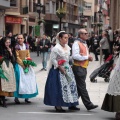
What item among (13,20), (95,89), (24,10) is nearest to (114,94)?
(95,89)

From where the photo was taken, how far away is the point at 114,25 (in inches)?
1468

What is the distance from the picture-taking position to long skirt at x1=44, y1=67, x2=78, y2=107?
1001cm

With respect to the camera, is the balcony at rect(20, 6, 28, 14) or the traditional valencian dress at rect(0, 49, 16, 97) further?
the balcony at rect(20, 6, 28, 14)

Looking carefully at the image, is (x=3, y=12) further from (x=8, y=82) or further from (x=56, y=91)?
(x=56, y=91)

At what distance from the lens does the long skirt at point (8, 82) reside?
35.7 ft

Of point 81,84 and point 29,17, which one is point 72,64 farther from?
point 29,17

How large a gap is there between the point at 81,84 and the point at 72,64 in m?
0.47

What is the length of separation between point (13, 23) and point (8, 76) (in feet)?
130

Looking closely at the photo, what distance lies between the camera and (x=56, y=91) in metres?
10.0

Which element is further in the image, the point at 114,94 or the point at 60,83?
the point at 60,83

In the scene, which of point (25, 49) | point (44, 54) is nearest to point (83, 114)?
point (25, 49)

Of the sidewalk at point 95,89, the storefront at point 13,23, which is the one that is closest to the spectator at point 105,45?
the sidewalk at point 95,89

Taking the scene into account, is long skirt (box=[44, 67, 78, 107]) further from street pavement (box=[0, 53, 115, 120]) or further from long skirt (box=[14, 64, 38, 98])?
long skirt (box=[14, 64, 38, 98])

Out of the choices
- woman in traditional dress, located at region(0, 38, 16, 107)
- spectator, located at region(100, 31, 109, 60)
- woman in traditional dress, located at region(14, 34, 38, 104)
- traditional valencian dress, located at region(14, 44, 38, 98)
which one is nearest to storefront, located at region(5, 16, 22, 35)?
spectator, located at region(100, 31, 109, 60)
